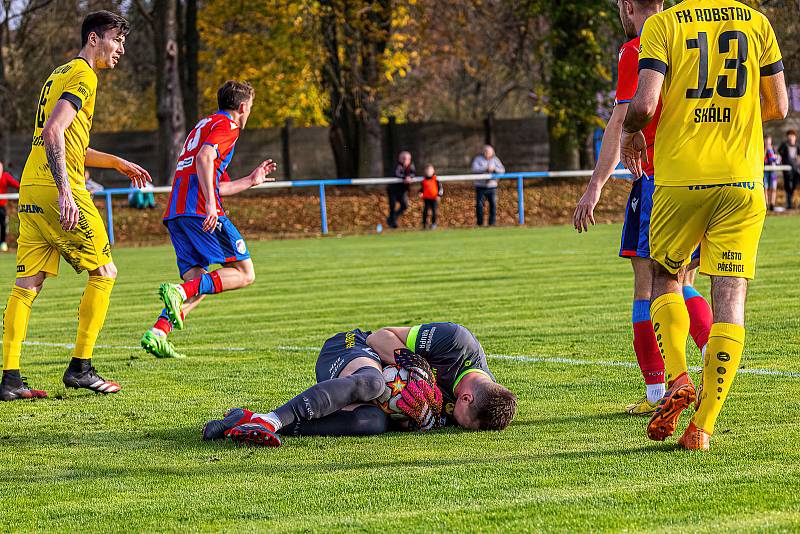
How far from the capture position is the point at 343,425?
577 cm

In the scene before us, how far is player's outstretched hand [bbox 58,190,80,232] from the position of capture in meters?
7.07

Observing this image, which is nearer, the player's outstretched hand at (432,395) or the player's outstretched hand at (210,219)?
the player's outstretched hand at (432,395)

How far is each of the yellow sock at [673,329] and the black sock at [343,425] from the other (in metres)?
1.42

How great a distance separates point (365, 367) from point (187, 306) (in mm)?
3860

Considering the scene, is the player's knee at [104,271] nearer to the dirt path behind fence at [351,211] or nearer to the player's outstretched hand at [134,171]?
the player's outstretched hand at [134,171]

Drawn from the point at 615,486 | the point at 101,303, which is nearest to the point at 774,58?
the point at 615,486

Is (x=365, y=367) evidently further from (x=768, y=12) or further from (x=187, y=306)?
(x=768, y=12)

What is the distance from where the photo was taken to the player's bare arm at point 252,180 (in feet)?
30.9

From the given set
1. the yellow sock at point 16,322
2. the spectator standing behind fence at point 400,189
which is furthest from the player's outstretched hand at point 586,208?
the spectator standing behind fence at point 400,189

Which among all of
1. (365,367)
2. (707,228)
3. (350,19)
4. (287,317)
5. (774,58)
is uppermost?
(350,19)

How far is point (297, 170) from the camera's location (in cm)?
3841

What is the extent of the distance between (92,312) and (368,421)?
2619 millimetres

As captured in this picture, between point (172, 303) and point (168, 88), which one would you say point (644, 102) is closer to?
point (172, 303)

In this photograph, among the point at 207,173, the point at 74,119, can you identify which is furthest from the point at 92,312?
the point at 207,173
